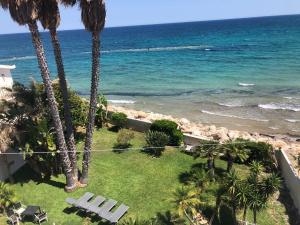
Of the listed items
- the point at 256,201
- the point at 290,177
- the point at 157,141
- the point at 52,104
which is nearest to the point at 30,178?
the point at 52,104

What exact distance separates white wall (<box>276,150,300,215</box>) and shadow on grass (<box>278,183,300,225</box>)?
24 cm

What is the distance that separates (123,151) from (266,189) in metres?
10.9

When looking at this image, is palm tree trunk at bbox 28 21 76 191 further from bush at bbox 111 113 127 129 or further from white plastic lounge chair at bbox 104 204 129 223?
bush at bbox 111 113 127 129

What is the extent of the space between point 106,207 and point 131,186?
114 inches

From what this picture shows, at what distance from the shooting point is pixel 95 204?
1741cm

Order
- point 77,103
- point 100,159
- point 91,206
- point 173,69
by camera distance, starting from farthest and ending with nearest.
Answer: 1. point 173,69
2. point 77,103
3. point 100,159
4. point 91,206

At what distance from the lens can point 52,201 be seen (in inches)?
736

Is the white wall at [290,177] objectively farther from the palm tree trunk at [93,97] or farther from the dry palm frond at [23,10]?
the dry palm frond at [23,10]

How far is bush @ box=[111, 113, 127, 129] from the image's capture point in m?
27.2

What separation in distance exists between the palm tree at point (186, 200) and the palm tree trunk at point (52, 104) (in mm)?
6602

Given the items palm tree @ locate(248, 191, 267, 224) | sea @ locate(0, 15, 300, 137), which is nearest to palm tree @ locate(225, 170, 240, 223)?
palm tree @ locate(248, 191, 267, 224)

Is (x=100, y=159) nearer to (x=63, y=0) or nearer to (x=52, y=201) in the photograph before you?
(x=52, y=201)

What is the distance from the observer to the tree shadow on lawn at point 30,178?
20359 mm

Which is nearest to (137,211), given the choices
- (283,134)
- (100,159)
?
(100,159)
